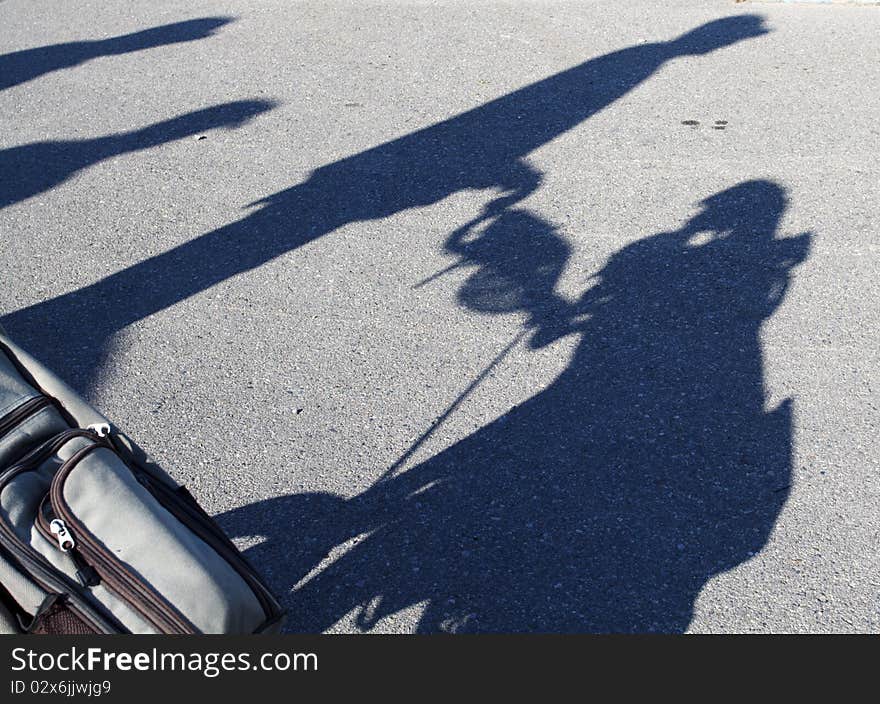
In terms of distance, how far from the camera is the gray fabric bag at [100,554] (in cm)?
207

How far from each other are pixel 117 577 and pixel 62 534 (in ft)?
0.49

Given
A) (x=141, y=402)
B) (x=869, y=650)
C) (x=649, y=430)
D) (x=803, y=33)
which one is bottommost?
(x=803, y=33)

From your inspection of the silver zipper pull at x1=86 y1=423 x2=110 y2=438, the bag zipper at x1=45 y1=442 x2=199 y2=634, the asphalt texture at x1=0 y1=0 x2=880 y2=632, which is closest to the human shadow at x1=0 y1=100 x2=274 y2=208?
the asphalt texture at x1=0 y1=0 x2=880 y2=632

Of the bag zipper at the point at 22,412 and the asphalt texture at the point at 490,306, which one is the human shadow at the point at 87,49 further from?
the bag zipper at the point at 22,412

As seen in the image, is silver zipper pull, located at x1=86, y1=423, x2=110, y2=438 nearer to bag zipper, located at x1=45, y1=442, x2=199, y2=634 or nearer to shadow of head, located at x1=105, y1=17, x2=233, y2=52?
bag zipper, located at x1=45, y1=442, x2=199, y2=634

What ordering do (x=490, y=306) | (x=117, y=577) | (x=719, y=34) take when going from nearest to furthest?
(x=117, y=577)
(x=490, y=306)
(x=719, y=34)

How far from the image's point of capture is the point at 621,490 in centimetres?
338

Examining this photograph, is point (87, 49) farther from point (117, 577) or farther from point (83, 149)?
point (117, 577)

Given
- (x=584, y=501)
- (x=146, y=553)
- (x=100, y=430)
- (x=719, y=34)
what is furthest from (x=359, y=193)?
(x=719, y=34)

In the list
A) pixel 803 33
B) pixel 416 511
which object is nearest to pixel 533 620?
pixel 416 511

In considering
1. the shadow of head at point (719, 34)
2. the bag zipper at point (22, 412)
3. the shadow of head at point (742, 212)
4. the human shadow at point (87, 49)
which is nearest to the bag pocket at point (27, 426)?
the bag zipper at point (22, 412)

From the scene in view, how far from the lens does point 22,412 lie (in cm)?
236

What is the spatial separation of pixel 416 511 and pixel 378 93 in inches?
166

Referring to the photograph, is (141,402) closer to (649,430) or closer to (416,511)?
(416,511)
